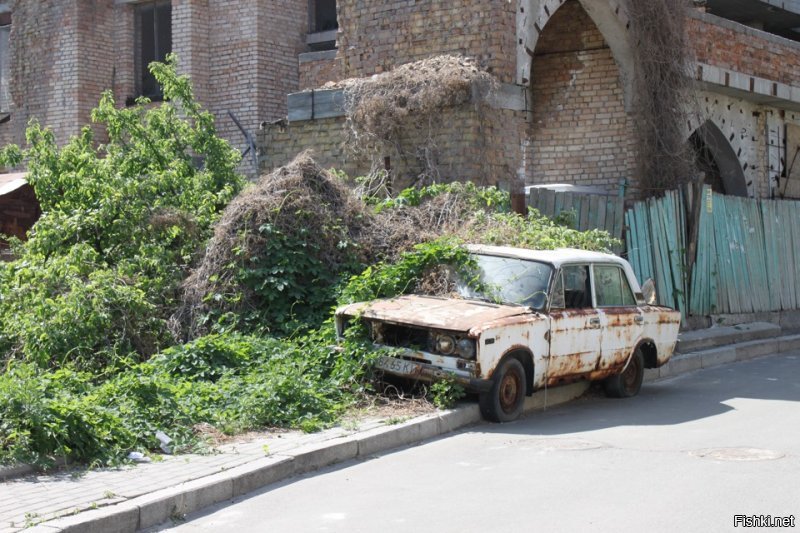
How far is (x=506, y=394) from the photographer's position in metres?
9.51

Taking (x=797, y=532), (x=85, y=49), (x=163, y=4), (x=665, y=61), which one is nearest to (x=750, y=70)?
(x=665, y=61)

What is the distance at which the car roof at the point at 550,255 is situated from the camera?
33.8ft

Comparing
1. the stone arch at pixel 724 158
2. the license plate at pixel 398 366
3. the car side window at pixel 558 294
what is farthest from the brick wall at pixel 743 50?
the license plate at pixel 398 366

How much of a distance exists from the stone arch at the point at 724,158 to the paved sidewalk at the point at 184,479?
12.5 metres

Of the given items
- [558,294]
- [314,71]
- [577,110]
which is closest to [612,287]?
[558,294]

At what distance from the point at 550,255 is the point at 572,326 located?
831mm

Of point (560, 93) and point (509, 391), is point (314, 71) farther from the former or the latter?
point (509, 391)

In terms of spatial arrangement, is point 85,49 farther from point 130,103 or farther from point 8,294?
point 8,294

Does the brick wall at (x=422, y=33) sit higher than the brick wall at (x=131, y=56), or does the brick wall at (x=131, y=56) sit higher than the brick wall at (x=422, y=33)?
the brick wall at (x=131, y=56)

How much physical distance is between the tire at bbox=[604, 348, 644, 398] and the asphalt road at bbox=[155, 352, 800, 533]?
1.11 m

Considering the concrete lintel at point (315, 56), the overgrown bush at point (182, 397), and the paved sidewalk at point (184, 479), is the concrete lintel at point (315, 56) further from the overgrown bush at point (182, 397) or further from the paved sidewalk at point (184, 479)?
the paved sidewalk at point (184, 479)

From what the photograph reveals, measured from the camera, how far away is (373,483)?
7078 millimetres

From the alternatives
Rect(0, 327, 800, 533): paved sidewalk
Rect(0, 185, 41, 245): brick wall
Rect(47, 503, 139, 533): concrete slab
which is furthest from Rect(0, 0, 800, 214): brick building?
Rect(47, 503, 139, 533): concrete slab

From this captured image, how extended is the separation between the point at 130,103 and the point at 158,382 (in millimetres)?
14718
